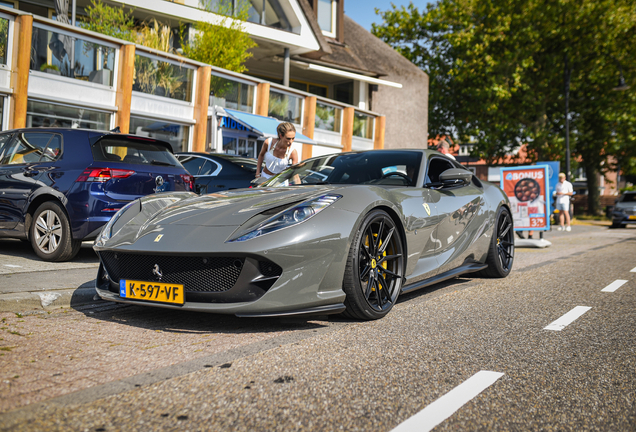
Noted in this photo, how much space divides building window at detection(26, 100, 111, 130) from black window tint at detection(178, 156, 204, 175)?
415cm

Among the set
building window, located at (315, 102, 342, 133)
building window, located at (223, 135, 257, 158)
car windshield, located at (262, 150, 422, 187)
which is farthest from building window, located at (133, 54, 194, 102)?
car windshield, located at (262, 150, 422, 187)

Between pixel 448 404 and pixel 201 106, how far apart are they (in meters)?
13.6

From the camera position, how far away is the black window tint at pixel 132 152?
6444 mm

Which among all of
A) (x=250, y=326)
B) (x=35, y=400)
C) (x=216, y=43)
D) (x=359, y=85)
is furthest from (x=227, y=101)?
(x=35, y=400)

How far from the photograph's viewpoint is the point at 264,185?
5039mm

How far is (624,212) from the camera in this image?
23.5 m

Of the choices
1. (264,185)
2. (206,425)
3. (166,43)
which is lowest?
(206,425)

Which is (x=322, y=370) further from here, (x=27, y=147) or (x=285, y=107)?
(x=285, y=107)

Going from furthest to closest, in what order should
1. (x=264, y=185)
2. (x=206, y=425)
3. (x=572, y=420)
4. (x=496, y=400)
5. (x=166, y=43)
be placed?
1. (x=166, y=43)
2. (x=264, y=185)
3. (x=496, y=400)
4. (x=572, y=420)
5. (x=206, y=425)

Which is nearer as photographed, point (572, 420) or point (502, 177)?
point (572, 420)

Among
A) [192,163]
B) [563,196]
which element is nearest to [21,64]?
[192,163]

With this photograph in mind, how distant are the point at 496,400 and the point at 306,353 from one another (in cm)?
106

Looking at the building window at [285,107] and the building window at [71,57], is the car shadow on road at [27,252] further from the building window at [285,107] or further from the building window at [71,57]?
the building window at [285,107]

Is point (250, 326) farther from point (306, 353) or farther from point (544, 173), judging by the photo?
point (544, 173)
